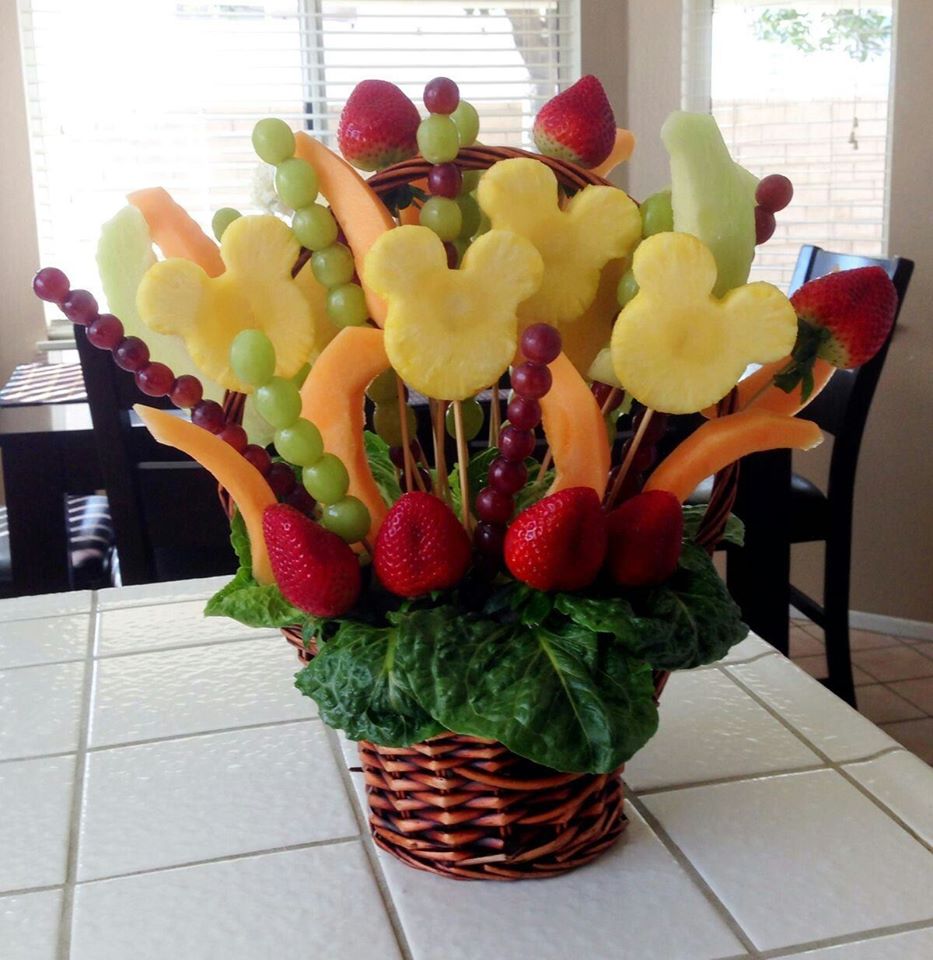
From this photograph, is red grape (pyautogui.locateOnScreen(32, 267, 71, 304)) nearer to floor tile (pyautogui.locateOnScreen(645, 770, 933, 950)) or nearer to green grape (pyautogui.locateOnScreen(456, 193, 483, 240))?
green grape (pyautogui.locateOnScreen(456, 193, 483, 240))

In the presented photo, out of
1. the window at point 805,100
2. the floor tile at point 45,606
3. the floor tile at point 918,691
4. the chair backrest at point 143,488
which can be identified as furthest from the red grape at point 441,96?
the window at point 805,100

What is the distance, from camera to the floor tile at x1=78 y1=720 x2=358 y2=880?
590 mm

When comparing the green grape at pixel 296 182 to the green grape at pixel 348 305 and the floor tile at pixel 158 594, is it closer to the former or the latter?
the green grape at pixel 348 305

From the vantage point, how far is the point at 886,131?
2.43m

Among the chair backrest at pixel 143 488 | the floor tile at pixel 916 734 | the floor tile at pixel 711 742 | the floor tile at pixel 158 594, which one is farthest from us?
the floor tile at pixel 916 734

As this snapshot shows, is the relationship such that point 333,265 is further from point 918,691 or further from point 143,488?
point 918,691

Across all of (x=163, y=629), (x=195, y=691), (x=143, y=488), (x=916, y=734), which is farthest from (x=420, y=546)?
(x=916, y=734)

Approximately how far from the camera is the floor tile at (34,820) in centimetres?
57

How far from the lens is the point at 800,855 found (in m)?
0.57

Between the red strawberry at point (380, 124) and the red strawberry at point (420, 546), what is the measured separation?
0.18 m

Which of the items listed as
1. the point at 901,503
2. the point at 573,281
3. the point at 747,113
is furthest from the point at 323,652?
the point at 747,113

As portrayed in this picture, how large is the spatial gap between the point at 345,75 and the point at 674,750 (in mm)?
2467

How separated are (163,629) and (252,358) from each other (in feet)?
1.61

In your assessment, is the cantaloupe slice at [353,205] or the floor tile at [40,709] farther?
the floor tile at [40,709]
